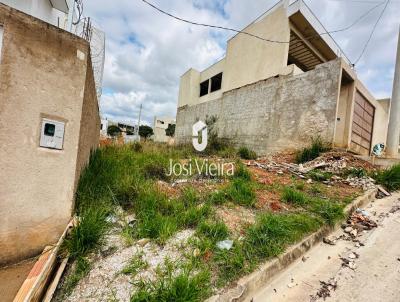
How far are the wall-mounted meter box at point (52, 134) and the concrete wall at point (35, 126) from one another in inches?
1.4

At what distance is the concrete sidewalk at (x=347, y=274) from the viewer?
1.71 metres

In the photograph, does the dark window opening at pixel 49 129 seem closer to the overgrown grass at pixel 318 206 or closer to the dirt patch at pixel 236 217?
the dirt patch at pixel 236 217

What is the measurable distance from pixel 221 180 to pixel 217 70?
1119 centimetres

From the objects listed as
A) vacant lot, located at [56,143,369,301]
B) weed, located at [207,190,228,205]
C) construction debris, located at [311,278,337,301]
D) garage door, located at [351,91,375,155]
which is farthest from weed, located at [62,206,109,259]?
garage door, located at [351,91,375,155]

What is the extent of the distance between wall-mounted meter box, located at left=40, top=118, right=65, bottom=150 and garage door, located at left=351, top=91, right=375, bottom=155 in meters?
8.57

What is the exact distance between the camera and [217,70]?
13617 millimetres

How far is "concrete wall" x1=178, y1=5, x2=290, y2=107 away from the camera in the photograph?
8758mm

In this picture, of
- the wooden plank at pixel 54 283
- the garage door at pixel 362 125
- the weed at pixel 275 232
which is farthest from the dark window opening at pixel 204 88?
the wooden plank at pixel 54 283

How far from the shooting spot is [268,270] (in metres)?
1.82

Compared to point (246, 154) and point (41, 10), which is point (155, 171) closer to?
point (246, 154)

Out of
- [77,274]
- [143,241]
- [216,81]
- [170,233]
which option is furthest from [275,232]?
[216,81]

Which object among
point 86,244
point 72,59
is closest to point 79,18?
point 72,59

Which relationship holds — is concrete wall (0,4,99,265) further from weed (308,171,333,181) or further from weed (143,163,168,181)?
weed (308,171,333,181)

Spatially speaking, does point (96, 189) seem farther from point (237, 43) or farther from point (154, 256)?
point (237, 43)
